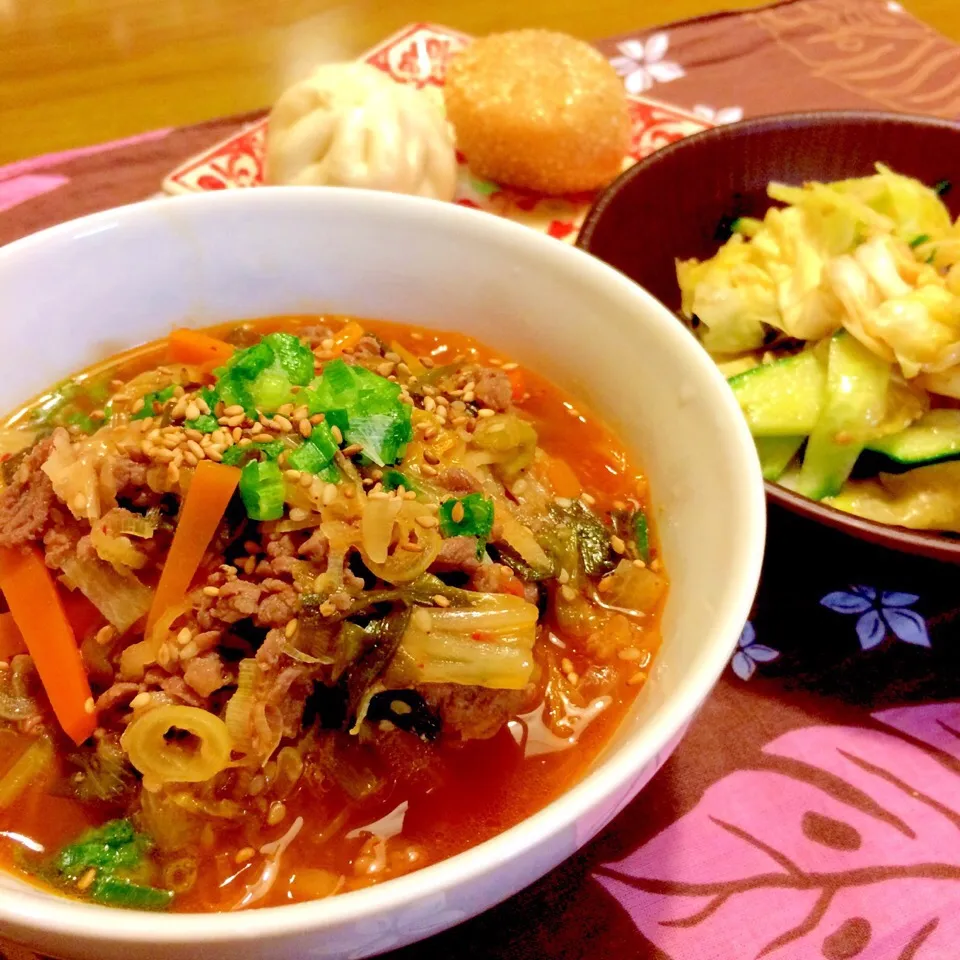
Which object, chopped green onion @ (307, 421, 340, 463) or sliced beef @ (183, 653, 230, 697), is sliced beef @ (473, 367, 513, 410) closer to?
chopped green onion @ (307, 421, 340, 463)

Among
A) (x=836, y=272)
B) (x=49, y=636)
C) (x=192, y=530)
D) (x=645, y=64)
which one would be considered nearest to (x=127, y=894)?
(x=49, y=636)

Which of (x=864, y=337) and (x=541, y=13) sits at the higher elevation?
(x=541, y=13)

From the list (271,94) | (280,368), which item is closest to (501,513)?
(280,368)

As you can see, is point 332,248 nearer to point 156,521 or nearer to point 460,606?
point 156,521

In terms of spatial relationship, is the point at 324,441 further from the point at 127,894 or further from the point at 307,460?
the point at 127,894

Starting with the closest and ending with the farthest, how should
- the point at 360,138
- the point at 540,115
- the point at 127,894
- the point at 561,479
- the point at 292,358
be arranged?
the point at 127,894 < the point at 292,358 < the point at 561,479 < the point at 360,138 < the point at 540,115
